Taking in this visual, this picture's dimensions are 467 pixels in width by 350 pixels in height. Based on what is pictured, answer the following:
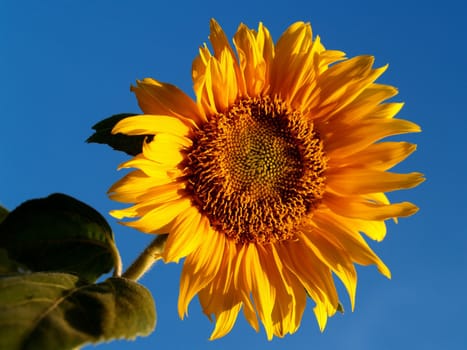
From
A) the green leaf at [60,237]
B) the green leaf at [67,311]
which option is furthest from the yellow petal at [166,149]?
the green leaf at [67,311]

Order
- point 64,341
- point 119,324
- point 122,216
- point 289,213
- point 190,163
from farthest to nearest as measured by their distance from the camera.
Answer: point 289,213
point 190,163
point 122,216
point 119,324
point 64,341

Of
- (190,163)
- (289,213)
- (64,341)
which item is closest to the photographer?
(64,341)

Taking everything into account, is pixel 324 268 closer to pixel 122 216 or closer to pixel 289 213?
pixel 289 213

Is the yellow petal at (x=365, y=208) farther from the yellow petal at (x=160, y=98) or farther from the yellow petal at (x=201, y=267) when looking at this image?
the yellow petal at (x=160, y=98)

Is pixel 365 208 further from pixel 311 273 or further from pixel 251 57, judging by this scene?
pixel 251 57

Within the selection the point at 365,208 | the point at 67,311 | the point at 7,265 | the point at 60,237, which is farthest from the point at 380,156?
the point at 7,265

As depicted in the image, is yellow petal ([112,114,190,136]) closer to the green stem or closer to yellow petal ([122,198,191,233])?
yellow petal ([122,198,191,233])

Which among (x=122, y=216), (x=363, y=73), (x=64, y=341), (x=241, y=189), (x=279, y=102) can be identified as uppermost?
(x=363, y=73)

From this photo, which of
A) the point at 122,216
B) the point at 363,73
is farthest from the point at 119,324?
the point at 363,73
